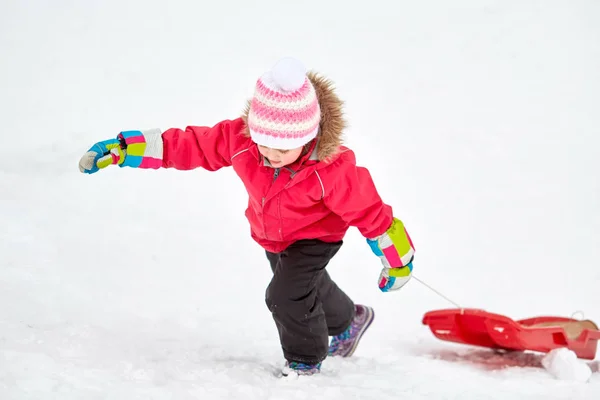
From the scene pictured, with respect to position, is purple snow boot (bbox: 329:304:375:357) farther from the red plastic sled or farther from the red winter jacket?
the red winter jacket

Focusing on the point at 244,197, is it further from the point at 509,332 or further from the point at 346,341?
the point at 509,332

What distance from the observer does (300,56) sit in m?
5.44

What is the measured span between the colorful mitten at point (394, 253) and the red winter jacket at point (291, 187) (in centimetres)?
3

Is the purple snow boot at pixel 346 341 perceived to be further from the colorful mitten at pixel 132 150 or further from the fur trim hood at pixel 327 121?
the colorful mitten at pixel 132 150

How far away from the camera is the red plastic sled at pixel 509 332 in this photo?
2818mm

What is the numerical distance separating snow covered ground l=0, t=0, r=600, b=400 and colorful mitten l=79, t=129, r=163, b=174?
56 cm

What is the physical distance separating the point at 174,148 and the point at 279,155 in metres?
0.40

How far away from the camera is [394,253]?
7.66 feet

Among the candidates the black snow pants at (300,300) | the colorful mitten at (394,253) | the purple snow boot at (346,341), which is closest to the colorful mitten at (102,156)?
the black snow pants at (300,300)

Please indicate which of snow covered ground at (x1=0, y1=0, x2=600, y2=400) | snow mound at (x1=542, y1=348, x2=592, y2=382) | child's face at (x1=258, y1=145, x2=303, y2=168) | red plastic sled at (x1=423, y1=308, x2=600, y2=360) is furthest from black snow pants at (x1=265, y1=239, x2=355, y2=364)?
snow mound at (x1=542, y1=348, x2=592, y2=382)

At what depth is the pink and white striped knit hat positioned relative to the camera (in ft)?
6.86

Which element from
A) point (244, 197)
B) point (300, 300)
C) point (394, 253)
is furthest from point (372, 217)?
point (244, 197)

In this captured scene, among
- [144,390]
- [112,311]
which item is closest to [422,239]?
[112,311]

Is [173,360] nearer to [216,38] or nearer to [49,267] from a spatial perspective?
[49,267]
